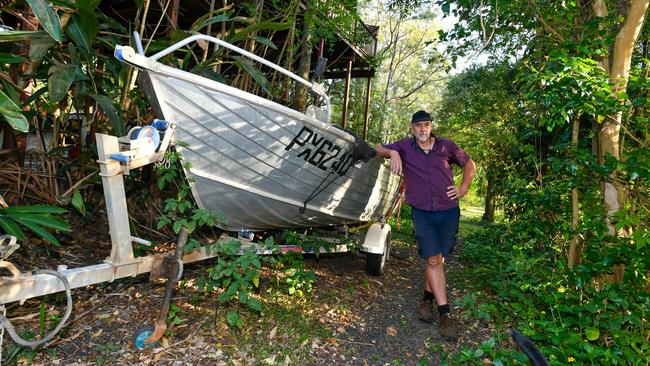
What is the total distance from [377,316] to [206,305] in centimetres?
138

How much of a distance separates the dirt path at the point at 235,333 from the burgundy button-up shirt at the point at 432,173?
1.00 meters

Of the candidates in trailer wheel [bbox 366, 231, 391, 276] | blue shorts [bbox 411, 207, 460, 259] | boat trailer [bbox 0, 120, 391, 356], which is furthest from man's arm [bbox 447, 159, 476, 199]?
boat trailer [bbox 0, 120, 391, 356]

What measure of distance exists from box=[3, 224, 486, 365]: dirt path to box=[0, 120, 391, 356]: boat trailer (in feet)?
0.56

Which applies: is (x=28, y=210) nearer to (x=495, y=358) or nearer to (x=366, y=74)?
(x=495, y=358)

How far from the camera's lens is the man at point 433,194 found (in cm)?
320

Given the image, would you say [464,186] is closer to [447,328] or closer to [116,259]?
[447,328]

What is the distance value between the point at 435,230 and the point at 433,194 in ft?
0.98

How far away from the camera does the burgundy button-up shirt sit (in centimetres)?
321

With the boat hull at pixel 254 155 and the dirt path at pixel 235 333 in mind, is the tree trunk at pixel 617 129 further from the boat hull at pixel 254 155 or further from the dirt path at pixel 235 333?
the boat hull at pixel 254 155

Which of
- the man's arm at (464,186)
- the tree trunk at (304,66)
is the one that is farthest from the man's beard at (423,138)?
the tree trunk at (304,66)

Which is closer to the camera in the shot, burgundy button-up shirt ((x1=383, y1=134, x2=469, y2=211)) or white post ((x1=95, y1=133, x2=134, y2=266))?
white post ((x1=95, y1=133, x2=134, y2=266))

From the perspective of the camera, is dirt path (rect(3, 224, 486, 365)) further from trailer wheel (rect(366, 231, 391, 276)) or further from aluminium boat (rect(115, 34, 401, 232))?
aluminium boat (rect(115, 34, 401, 232))

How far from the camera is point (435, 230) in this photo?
3268 millimetres

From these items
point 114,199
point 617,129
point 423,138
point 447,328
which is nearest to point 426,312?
point 447,328
